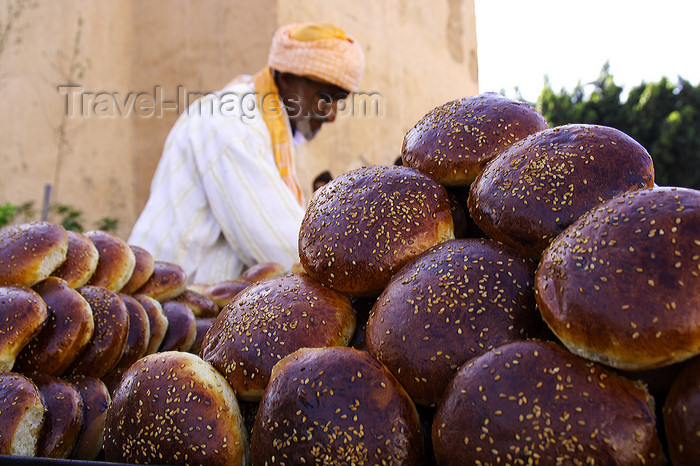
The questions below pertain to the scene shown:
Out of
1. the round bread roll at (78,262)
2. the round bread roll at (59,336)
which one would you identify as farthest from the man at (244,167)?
the round bread roll at (59,336)

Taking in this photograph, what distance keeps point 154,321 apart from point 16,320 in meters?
0.40

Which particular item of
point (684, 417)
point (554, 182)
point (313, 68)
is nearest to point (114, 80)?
point (313, 68)

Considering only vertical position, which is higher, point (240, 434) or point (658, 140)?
point (240, 434)

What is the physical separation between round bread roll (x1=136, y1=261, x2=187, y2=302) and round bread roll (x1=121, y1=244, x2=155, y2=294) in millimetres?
24

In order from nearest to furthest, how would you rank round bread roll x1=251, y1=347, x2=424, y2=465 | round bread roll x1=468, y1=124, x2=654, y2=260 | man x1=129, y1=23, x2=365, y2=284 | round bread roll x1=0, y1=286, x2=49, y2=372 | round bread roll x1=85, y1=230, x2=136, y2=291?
round bread roll x1=251, y1=347, x2=424, y2=465, round bread roll x1=468, y1=124, x2=654, y2=260, round bread roll x1=0, y1=286, x2=49, y2=372, round bread roll x1=85, y1=230, x2=136, y2=291, man x1=129, y1=23, x2=365, y2=284

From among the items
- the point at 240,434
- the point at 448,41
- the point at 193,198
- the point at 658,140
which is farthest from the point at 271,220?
the point at 658,140

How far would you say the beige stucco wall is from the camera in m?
4.64

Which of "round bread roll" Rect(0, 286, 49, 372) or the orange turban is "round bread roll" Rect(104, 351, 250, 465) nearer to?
"round bread roll" Rect(0, 286, 49, 372)

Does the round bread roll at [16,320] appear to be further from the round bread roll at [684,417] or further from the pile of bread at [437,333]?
the round bread roll at [684,417]

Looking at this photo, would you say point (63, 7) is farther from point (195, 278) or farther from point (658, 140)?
point (658, 140)

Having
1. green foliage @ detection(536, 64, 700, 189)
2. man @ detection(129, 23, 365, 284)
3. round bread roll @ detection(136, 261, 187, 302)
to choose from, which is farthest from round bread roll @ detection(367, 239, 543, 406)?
green foliage @ detection(536, 64, 700, 189)

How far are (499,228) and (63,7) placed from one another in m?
5.25

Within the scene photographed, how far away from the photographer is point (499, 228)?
0.96 m

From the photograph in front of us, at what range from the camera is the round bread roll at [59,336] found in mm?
1191
